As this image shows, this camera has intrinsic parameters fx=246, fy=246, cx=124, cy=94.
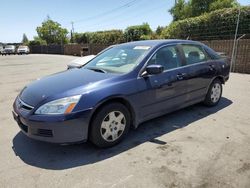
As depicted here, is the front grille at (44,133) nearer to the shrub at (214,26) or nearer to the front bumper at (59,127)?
the front bumper at (59,127)

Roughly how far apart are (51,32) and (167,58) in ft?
180

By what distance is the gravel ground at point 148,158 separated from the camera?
2.85 m

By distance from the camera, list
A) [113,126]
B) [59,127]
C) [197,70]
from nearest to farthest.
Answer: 1. [59,127]
2. [113,126]
3. [197,70]

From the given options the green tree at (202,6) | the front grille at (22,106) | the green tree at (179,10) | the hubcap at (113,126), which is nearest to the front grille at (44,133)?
the front grille at (22,106)

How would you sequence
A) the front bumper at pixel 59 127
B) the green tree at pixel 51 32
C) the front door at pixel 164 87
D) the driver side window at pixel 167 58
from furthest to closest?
1. the green tree at pixel 51 32
2. the driver side window at pixel 167 58
3. the front door at pixel 164 87
4. the front bumper at pixel 59 127

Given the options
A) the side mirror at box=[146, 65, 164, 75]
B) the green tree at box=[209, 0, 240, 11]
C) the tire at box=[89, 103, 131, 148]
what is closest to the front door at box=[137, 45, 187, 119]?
the side mirror at box=[146, 65, 164, 75]

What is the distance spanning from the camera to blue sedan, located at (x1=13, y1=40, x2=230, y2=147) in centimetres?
321

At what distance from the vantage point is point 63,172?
3.04 meters

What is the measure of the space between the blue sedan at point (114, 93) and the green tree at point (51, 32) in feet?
173

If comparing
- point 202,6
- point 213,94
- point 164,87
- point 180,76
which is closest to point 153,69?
point 164,87

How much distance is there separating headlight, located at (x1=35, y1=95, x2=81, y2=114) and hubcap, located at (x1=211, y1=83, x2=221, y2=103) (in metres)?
3.34

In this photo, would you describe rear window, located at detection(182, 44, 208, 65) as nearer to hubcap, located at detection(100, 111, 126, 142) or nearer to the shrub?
hubcap, located at detection(100, 111, 126, 142)

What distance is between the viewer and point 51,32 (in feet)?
180

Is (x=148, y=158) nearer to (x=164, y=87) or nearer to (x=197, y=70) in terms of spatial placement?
(x=164, y=87)
